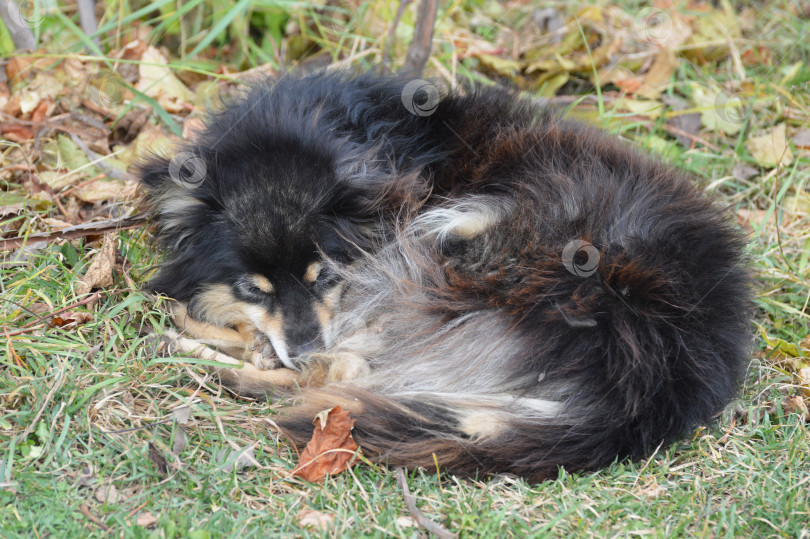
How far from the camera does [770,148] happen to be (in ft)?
15.4

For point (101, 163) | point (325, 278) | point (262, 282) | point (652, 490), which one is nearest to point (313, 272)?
point (325, 278)

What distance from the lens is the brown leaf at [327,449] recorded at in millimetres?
2504

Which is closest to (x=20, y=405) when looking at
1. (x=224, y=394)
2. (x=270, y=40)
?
(x=224, y=394)

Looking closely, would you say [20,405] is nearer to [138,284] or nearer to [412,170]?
[138,284]

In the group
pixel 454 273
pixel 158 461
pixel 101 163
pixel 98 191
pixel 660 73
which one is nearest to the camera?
pixel 158 461

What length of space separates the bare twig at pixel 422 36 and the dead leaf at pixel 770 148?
224 cm

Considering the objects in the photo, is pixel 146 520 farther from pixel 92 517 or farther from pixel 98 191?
pixel 98 191

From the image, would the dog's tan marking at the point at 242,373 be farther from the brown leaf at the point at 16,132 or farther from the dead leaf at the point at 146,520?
the brown leaf at the point at 16,132

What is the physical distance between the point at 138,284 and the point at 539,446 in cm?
210

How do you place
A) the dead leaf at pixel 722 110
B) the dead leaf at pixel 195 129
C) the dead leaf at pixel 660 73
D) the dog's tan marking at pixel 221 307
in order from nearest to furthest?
the dog's tan marking at pixel 221 307, the dead leaf at pixel 195 129, the dead leaf at pixel 722 110, the dead leaf at pixel 660 73

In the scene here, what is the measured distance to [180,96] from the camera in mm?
4840

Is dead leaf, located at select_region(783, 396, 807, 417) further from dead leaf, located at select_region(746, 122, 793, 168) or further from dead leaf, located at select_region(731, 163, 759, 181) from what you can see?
dead leaf, located at select_region(746, 122, 793, 168)

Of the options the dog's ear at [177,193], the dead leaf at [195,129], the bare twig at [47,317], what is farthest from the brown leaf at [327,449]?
the dead leaf at [195,129]

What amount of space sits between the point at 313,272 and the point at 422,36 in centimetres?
199
